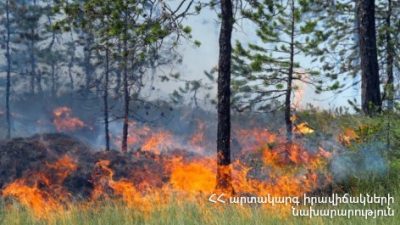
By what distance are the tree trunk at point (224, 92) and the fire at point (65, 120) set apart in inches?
928

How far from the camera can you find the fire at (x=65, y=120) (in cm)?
3159

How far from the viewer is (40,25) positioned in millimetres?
34875

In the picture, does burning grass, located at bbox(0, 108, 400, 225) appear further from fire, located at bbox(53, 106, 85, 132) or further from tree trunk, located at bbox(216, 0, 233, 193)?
fire, located at bbox(53, 106, 85, 132)

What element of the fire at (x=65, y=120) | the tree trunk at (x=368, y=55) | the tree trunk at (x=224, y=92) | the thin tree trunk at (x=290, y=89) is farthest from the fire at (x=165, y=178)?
the fire at (x=65, y=120)

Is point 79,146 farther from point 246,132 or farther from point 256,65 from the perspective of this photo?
point 246,132

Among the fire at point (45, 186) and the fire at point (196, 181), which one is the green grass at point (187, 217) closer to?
the fire at point (196, 181)

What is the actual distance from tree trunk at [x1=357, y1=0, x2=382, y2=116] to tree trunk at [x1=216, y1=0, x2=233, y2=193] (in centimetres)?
474

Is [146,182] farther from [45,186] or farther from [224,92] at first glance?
[224,92]

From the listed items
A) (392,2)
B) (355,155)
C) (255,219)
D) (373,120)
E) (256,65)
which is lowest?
(255,219)

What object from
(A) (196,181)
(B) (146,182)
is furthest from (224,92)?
(B) (146,182)

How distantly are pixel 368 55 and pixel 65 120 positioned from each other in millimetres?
24746

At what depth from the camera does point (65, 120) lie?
32562mm

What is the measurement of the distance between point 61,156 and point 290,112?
8066 millimetres

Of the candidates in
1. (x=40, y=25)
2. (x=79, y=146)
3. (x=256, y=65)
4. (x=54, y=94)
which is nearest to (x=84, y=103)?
(x=54, y=94)
